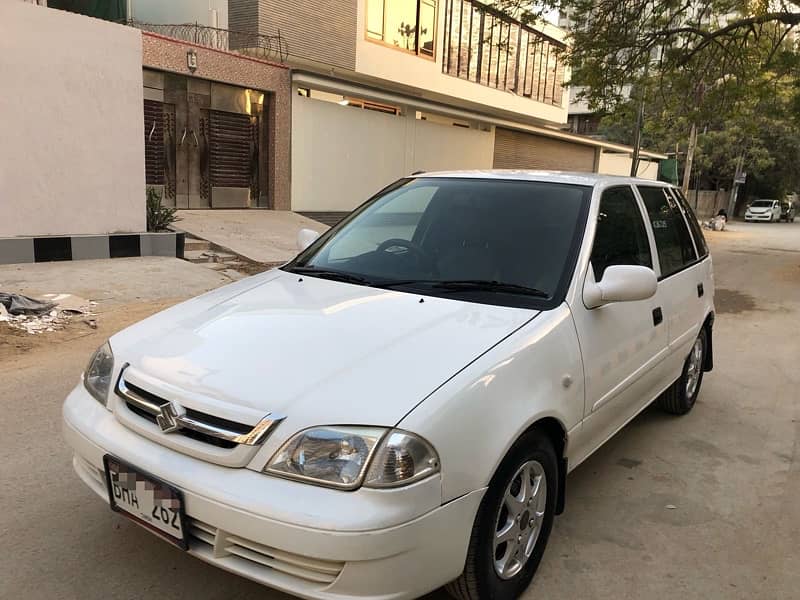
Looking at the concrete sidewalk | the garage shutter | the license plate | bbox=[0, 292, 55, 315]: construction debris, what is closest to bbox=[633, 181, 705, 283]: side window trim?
the license plate

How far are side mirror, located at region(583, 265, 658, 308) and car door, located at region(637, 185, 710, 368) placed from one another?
94 centimetres

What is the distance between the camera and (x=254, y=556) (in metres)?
2.03

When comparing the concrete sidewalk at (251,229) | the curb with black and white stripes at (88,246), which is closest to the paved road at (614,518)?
the curb with black and white stripes at (88,246)

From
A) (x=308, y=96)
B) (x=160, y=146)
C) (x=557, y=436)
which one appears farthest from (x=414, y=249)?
(x=308, y=96)

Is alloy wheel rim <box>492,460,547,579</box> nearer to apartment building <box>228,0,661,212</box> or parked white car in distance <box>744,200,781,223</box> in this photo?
apartment building <box>228,0,661,212</box>

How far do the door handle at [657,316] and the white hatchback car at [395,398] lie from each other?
0.04 meters

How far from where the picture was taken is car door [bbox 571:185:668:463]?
2.88 m

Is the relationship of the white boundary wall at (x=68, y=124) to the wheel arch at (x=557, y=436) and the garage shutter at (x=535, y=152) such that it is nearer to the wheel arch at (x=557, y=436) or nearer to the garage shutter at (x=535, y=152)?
the wheel arch at (x=557, y=436)

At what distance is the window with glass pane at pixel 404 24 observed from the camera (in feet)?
66.1

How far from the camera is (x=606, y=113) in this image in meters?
16.3

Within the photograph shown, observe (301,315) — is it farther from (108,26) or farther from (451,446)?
(108,26)

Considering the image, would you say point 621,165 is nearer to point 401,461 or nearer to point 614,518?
point 614,518

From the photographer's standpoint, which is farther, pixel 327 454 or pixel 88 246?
pixel 88 246

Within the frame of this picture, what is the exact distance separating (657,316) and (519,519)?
1.67 meters
